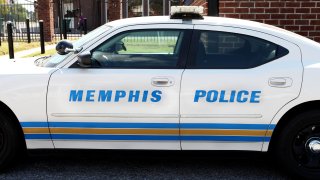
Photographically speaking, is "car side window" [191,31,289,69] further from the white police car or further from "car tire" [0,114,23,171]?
"car tire" [0,114,23,171]

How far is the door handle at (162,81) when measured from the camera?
12.6ft

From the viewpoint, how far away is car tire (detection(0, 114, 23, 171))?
3.94 m

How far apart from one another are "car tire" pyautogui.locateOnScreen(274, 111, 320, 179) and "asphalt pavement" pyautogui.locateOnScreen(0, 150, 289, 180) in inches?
8.0

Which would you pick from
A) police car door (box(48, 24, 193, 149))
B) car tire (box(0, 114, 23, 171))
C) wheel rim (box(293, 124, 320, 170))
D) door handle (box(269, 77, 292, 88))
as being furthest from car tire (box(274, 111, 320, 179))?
→ car tire (box(0, 114, 23, 171))

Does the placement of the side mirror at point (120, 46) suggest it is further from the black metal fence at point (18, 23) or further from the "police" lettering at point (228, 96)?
the black metal fence at point (18, 23)

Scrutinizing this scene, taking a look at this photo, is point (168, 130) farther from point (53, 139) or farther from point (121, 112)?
point (53, 139)

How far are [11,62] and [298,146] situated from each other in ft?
10.3

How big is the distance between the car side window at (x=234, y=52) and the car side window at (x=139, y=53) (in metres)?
0.23

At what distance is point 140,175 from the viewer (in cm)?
411

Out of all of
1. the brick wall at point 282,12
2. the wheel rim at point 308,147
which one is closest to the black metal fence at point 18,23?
the brick wall at point 282,12

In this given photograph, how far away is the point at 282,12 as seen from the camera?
21.8 ft

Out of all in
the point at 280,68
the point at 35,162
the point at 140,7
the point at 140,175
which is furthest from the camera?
the point at 140,7

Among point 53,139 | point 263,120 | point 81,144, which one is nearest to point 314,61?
point 263,120

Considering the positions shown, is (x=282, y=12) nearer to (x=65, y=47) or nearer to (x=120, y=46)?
(x=120, y=46)
